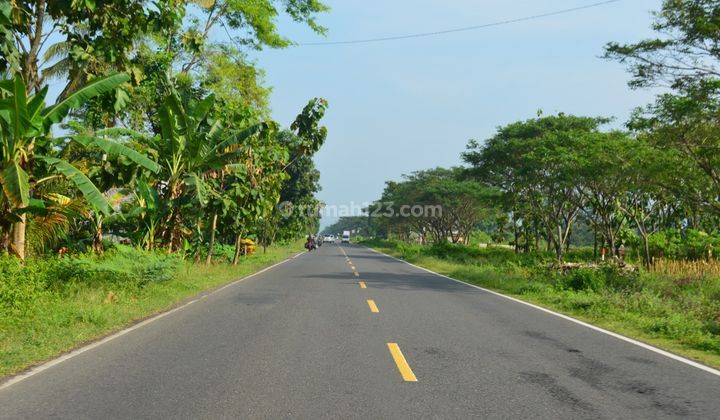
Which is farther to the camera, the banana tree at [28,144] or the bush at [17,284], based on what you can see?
the banana tree at [28,144]

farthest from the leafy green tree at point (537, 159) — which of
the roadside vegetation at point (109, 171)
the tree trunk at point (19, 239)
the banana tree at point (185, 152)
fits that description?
the tree trunk at point (19, 239)

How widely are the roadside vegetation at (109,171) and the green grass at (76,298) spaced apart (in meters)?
0.03

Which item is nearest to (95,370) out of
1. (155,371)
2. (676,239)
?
(155,371)

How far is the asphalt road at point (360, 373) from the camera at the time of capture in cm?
503

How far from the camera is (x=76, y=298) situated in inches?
430

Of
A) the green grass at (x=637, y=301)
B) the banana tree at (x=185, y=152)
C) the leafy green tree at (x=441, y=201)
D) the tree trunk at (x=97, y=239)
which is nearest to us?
the green grass at (x=637, y=301)

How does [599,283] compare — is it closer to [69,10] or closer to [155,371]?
[155,371]

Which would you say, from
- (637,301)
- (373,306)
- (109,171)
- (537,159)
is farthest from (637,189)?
(109,171)

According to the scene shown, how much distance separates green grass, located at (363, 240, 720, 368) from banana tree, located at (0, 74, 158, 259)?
35.3ft

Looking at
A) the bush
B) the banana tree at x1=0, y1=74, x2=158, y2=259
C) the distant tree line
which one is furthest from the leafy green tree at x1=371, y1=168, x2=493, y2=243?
the bush

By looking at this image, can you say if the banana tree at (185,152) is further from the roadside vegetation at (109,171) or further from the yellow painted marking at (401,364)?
the yellow painted marking at (401,364)

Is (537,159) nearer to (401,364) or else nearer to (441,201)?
(401,364)

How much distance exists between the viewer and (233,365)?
6562 mm

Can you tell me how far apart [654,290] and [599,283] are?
162 centimetres
